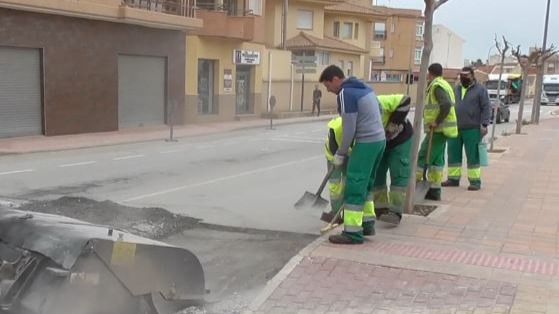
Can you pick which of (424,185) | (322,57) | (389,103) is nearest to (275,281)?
(389,103)

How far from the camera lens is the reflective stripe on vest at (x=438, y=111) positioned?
8516 millimetres

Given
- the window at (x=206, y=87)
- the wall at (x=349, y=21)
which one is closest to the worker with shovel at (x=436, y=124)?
the window at (x=206, y=87)

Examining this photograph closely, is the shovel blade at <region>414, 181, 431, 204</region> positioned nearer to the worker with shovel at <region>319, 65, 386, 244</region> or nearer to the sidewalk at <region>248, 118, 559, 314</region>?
the sidewalk at <region>248, 118, 559, 314</region>

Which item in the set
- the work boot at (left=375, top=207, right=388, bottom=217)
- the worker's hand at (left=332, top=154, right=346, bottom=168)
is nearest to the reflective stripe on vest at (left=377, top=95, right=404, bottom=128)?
the worker's hand at (left=332, top=154, right=346, bottom=168)

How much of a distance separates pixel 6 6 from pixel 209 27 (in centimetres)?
1165

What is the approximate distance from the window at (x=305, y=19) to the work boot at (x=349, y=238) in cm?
3775

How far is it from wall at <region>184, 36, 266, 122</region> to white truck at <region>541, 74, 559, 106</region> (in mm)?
40222

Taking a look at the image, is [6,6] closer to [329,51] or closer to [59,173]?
[59,173]

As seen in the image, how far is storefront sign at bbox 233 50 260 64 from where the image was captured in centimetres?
3037

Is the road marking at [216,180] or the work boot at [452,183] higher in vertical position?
the work boot at [452,183]

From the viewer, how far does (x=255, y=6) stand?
32594 mm

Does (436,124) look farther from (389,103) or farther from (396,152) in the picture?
(389,103)

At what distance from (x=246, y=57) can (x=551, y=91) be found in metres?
42.6

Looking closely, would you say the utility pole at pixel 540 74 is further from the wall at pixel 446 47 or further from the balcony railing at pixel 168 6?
the wall at pixel 446 47
